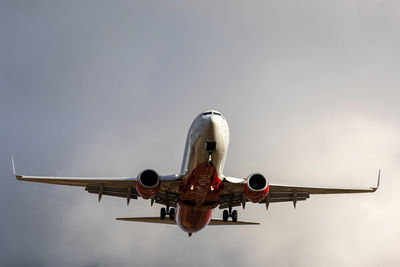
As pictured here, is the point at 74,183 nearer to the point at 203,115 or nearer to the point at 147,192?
the point at 147,192

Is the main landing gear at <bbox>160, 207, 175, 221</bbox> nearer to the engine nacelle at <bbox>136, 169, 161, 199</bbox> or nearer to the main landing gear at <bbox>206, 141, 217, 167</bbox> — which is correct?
the engine nacelle at <bbox>136, 169, 161, 199</bbox>

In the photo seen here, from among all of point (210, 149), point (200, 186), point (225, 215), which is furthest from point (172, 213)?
point (210, 149)

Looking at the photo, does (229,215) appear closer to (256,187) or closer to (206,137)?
(256,187)

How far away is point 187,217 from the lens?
97.7 ft

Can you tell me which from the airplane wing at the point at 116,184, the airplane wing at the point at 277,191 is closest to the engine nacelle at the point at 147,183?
the airplane wing at the point at 116,184

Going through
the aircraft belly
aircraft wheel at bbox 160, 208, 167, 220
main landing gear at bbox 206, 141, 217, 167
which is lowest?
aircraft wheel at bbox 160, 208, 167, 220

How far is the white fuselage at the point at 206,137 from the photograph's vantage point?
24.3 metres

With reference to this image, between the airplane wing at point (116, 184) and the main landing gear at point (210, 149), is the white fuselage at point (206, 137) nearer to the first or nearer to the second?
the main landing gear at point (210, 149)

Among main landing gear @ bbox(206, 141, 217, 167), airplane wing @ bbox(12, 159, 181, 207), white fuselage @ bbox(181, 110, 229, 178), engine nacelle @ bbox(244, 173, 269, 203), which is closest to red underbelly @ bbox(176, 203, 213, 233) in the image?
airplane wing @ bbox(12, 159, 181, 207)

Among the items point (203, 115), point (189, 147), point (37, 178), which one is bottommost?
point (37, 178)

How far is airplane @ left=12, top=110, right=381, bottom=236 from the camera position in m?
25.0

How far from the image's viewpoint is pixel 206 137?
80.0 ft

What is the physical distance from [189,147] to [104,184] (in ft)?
22.7

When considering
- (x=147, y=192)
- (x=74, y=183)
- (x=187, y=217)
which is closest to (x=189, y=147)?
(x=147, y=192)
